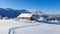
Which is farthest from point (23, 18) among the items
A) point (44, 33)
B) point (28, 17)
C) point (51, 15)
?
point (44, 33)

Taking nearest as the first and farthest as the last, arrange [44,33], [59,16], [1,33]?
1. [1,33]
2. [44,33]
3. [59,16]

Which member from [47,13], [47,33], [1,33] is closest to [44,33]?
[47,33]

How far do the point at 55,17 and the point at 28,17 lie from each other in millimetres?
15635

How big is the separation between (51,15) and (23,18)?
47.7 feet

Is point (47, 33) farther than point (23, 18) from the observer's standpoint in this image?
No

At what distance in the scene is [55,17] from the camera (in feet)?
130

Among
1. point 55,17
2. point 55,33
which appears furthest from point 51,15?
point 55,33

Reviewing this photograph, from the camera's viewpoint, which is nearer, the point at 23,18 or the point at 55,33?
the point at 55,33

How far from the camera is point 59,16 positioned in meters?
38.1

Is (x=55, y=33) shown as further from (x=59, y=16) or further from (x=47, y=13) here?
(x=47, y=13)

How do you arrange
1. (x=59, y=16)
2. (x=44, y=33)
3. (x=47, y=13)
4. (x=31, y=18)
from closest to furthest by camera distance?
(x=44, y=33), (x=31, y=18), (x=59, y=16), (x=47, y=13)

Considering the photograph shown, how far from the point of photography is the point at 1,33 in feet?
32.7

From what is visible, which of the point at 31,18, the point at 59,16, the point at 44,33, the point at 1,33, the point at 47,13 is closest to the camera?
the point at 1,33

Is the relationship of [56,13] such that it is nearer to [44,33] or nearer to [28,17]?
[28,17]
